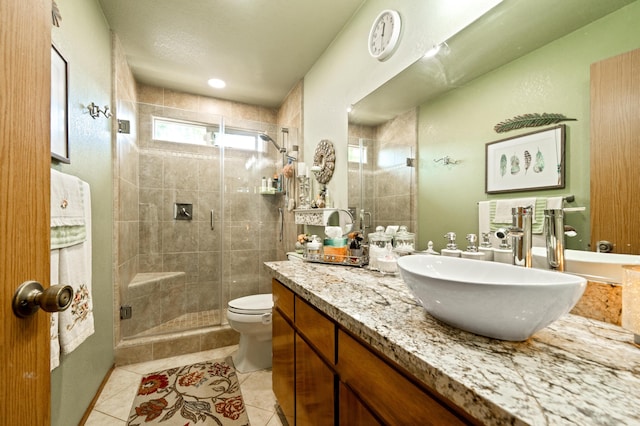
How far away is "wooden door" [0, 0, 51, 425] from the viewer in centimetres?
46

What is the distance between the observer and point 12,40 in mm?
489

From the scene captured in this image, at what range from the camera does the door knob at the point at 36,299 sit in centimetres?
49

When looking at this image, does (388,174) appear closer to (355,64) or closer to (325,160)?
(325,160)

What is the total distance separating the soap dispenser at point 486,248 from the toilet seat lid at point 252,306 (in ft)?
4.91

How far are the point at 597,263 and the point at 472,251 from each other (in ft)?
1.21

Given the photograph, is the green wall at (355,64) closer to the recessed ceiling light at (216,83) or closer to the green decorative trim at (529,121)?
the green decorative trim at (529,121)

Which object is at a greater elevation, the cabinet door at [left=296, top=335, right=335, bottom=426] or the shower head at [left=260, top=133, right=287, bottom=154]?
the shower head at [left=260, top=133, right=287, bottom=154]

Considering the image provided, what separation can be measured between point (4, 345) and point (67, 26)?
1696 millimetres

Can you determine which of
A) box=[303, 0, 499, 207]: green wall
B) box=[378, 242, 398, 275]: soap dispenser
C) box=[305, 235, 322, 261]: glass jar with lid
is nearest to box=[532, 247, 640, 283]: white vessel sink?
box=[378, 242, 398, 275]: soap dispenser

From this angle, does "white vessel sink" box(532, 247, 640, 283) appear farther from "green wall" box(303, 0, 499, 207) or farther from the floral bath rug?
the floral bath rug

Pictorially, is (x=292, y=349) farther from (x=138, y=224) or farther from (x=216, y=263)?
(x=138, y=224)

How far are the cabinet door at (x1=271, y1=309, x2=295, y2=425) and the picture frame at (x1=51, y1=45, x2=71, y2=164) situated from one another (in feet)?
4.32

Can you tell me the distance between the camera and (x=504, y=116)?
1017mm

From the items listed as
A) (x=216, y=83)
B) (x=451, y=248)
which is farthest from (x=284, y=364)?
(x=216, y=83)
